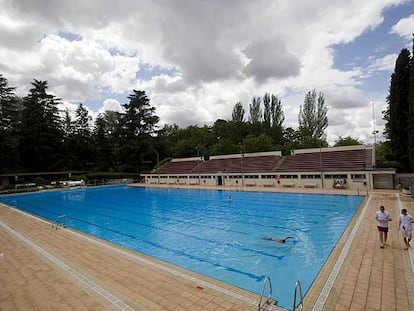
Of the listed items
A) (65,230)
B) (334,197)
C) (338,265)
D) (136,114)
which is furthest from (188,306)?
(136,114)

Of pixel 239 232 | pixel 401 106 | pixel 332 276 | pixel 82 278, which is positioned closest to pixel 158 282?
pixel 82 278

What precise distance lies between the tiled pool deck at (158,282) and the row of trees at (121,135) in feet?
111

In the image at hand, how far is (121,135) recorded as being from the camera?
46.4 m

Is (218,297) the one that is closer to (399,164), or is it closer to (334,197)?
(334,197)

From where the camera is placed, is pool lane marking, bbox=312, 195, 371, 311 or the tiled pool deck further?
the tiled pool deck

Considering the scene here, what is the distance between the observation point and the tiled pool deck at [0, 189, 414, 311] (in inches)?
179

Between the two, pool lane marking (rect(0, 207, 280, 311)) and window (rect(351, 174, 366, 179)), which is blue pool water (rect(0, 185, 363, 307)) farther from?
window (rect(351, 174, 366, 179))

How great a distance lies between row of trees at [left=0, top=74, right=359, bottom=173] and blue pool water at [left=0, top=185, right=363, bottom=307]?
2446cm

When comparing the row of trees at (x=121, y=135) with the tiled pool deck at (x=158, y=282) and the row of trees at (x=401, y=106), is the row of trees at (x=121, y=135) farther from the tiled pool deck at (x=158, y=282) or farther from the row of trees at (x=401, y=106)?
the tiled pool deck at (x=158, y=282)

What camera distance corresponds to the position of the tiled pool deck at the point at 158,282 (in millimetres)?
4543

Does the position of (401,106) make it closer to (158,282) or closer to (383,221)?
(383,221)

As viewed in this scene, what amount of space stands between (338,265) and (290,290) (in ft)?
4.58

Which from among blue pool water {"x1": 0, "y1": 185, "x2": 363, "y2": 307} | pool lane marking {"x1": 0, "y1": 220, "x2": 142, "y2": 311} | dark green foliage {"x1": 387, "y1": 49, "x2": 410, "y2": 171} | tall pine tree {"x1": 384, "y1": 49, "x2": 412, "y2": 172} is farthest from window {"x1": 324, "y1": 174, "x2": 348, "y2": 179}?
pool lane marking {"x1": 0, "y1": 220, "x2": 142, "y2": 311}

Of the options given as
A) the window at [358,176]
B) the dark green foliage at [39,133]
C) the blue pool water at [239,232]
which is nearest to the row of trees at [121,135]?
the dark green foliage at [39,133]
